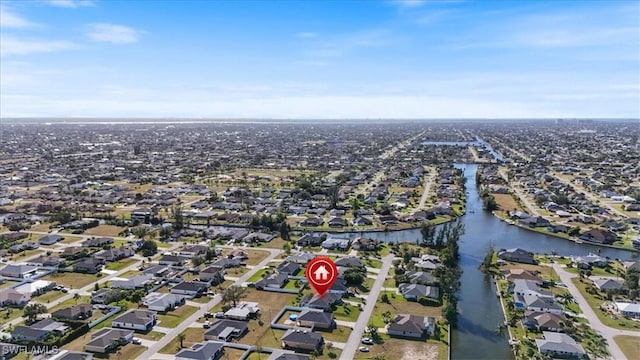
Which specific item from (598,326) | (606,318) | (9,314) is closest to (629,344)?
(598,326)

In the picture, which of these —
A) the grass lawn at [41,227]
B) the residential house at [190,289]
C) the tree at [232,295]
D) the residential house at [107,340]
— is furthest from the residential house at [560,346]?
the grass lawn at [41,227]

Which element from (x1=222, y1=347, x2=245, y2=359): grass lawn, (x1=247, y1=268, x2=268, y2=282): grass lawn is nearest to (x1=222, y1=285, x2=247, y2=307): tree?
(x1=247, y1=268, x2=268, y2=282): grass lawn

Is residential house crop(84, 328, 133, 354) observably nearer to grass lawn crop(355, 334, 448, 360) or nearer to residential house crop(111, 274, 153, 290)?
residential house crop(111, 274, 153, 290)

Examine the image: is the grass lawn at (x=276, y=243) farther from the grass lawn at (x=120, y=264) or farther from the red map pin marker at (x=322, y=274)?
the red map pin marker at (x=322, y=274)

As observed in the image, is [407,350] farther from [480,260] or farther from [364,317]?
[480,260]

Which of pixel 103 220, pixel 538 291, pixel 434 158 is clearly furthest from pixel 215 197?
pixel 434 158

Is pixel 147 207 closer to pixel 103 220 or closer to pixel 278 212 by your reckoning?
pixel 103 220
